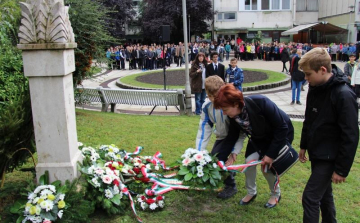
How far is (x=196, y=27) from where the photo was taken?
4769 cm

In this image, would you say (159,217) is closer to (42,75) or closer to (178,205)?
(178,205)

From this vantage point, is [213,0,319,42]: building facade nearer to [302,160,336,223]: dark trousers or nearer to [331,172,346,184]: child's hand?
[302,160,336,223]: dark trousers

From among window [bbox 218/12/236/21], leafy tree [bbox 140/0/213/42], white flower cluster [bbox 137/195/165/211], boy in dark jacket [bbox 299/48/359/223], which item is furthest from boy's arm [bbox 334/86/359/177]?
window [bbox 218/12/236/21]

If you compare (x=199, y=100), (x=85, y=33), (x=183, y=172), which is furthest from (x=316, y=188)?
(x=199, y=100)

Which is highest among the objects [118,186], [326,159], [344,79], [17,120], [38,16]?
[38,16]

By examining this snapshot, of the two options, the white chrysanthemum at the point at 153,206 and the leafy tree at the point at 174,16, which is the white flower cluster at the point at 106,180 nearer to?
the white chrysanthemum at the point at 153,206

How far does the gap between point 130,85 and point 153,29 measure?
28.3 metres

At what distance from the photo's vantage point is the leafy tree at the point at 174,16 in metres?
44.7

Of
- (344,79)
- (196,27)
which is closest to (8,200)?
(344,79)

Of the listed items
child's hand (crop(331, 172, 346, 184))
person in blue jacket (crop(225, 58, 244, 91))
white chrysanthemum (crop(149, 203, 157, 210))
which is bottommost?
white chrysanthemum (crop(149, 203, 157, 210))

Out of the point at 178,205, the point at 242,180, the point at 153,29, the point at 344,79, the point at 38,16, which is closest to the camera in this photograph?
the point at 344,79

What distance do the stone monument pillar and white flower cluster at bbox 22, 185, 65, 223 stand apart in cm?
30

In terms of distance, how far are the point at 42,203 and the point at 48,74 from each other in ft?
4.38

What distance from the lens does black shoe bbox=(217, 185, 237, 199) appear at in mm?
4656
